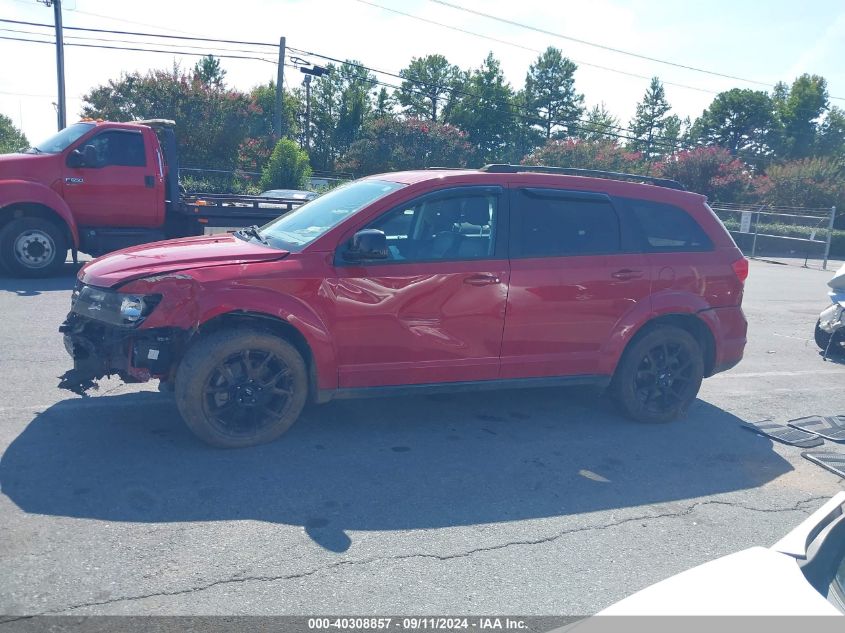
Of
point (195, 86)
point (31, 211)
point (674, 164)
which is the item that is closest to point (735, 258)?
point (31, 211)

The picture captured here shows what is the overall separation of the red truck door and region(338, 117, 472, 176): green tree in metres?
28.5

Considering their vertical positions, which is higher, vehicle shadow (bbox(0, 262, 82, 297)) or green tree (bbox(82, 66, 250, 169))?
green tree (bbox(82, 66, 250, 169))

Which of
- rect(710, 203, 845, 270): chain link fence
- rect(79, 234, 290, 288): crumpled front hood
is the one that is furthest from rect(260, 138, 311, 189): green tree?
rect(79, 234, 290, 288): crumpled front hood

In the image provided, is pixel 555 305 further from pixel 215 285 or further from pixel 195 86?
pixel 195 86

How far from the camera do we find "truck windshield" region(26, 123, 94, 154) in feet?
38.2

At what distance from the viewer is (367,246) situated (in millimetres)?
5172

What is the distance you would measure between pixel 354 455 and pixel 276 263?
1.39m

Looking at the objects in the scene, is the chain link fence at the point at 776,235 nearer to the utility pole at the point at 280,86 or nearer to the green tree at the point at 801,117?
the utility pole at the point at 280,86

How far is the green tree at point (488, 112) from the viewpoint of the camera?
64.2 meters

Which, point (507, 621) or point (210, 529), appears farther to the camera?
point (210, 529)

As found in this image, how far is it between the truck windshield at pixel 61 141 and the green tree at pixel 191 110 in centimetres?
2299

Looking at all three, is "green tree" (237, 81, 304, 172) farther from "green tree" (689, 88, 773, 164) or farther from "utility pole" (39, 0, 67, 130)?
"green tree" (689, 88, 773, 164)

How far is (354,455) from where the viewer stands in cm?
528

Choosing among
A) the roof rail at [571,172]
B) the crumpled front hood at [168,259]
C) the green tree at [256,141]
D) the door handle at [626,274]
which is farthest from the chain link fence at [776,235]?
the crumpled front hood at [168,259]
